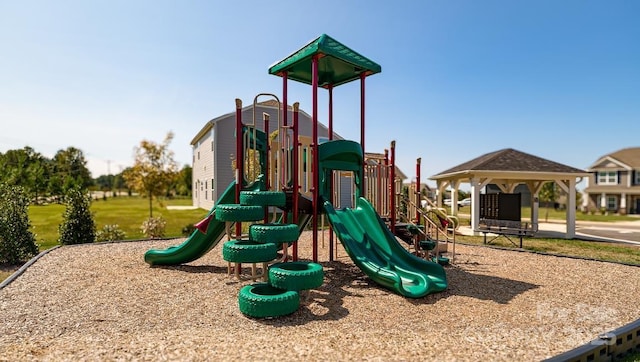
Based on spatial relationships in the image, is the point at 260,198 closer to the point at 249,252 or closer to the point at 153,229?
the point at 249,252

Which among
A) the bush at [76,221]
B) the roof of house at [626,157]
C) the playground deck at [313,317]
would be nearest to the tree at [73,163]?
the bush at [76,221]

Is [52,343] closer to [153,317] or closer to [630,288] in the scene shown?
[153,317]

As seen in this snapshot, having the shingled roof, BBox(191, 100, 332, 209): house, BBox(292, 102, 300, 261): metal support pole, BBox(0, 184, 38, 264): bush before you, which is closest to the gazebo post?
the shingled roof

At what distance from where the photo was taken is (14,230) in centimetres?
871

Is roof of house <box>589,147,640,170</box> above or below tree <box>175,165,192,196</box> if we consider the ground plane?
above

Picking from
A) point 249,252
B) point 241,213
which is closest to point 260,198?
point 241,213

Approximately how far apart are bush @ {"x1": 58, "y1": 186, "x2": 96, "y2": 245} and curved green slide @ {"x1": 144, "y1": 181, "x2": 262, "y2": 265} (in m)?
5.01

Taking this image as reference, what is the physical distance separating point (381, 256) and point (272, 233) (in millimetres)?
2181

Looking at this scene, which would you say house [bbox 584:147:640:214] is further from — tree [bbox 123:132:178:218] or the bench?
tree [bbox 123:132:178:218]

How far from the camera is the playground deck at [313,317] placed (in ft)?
11.9

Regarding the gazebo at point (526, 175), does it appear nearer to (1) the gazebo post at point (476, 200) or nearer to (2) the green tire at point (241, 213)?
(1) the gazebo post at point (476, 200)

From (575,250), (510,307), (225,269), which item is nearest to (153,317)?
(225,269)

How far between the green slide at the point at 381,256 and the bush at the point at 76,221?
29.1ft

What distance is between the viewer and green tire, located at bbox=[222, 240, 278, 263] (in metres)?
5.29
